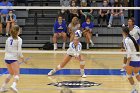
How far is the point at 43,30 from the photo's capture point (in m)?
19.6

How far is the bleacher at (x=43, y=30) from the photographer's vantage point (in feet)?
61.4

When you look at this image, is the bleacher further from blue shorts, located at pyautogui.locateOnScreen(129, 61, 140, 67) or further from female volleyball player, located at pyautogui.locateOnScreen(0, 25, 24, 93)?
blue shorts, located at pyautogui.locateOnScreen(129, 61, 140, 67)

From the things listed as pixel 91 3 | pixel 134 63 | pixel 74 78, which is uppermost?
pixel 91 3

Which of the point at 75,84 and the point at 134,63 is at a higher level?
the point at 134,63

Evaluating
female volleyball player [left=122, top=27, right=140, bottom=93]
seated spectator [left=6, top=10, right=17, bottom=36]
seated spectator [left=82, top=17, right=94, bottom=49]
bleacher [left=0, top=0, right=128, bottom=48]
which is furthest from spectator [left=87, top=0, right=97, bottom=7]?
female volleyball player [left=122, top=27, right=140, bottom=93]

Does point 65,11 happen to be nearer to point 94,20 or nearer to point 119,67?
point 94,20

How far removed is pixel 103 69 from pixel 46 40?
673 cm

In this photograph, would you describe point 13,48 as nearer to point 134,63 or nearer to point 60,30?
point 134,63

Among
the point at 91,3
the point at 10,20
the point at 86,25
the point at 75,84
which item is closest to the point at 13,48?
the point at 75,84

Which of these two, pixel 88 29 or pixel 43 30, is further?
pixel 43 30

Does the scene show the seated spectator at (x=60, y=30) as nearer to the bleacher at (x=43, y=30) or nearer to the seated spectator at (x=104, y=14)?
the bleacher at (x=43, y=30)

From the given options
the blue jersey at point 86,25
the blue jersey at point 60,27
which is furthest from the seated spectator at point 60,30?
the blue jersey at point 86,25

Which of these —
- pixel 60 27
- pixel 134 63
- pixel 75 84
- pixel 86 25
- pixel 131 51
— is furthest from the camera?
pixel 86 25

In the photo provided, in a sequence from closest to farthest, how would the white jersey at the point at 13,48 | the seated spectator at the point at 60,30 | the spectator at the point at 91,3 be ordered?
1. the white jersey at the point at 13,48
2. the seated spectator at the point at 60,30
3. the spectator at the point at 91,3
